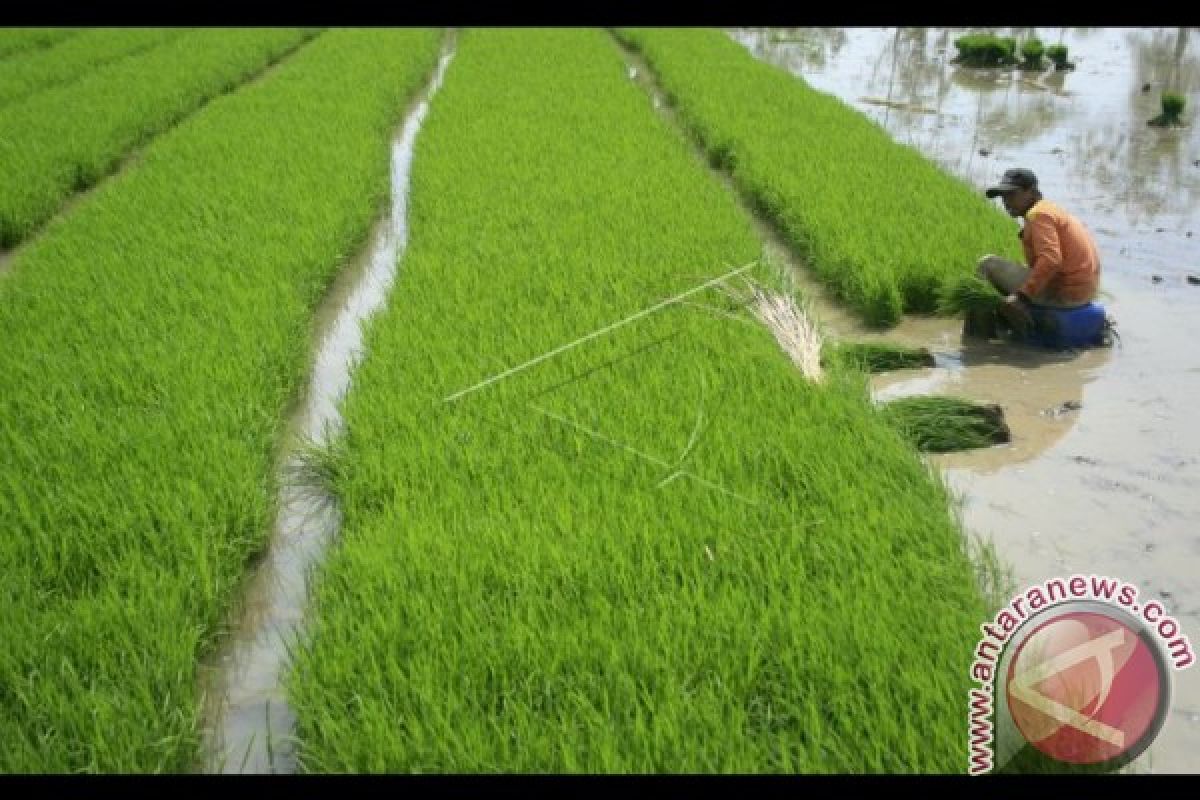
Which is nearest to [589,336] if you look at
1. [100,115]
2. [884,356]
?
[884,356]

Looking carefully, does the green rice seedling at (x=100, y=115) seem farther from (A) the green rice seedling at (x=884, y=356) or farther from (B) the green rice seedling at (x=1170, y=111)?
(B) the green rice seedling at (x=1170, y=111)

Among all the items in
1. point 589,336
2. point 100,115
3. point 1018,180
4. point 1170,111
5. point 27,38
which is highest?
point 1018,180

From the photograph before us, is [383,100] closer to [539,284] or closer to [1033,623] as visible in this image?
[539,284]

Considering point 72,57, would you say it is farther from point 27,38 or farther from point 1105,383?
point 1105,383

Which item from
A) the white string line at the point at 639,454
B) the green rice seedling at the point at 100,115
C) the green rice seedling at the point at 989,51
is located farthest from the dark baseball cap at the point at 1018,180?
the green rice seedling at the point at 989,51
